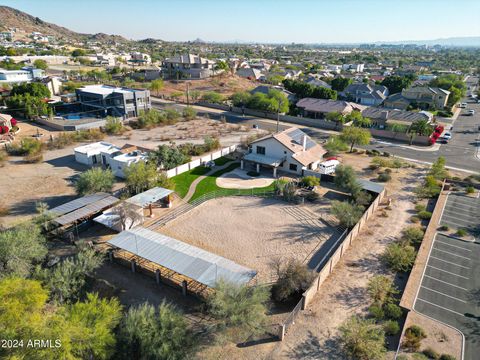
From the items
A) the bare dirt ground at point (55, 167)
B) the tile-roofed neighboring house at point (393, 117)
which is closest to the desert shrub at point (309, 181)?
the bare dirt ground at point (55, 167)

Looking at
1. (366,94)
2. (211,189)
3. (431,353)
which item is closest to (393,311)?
(431,353)

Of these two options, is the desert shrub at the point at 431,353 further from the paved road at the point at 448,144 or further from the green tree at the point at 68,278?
the paved road at the point at 448,144

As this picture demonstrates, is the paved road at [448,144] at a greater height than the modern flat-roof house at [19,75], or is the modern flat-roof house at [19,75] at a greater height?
the modern flat-roof house at [19,75]

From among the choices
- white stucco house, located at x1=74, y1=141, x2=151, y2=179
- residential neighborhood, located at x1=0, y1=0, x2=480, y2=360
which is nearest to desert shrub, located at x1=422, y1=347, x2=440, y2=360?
residential neighborhood, located at x1=0, y1=0, x2=480, y2=360

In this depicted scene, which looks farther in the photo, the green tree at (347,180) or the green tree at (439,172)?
the green tree at (439,172)

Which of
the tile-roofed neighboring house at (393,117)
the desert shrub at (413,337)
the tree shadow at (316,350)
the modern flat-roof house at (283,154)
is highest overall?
the tile-roofed neighboring house at (393,117)

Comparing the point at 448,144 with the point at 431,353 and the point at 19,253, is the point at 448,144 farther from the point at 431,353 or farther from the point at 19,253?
the point at 19,253

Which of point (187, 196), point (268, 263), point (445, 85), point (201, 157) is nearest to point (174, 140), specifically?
point (201, 157)
